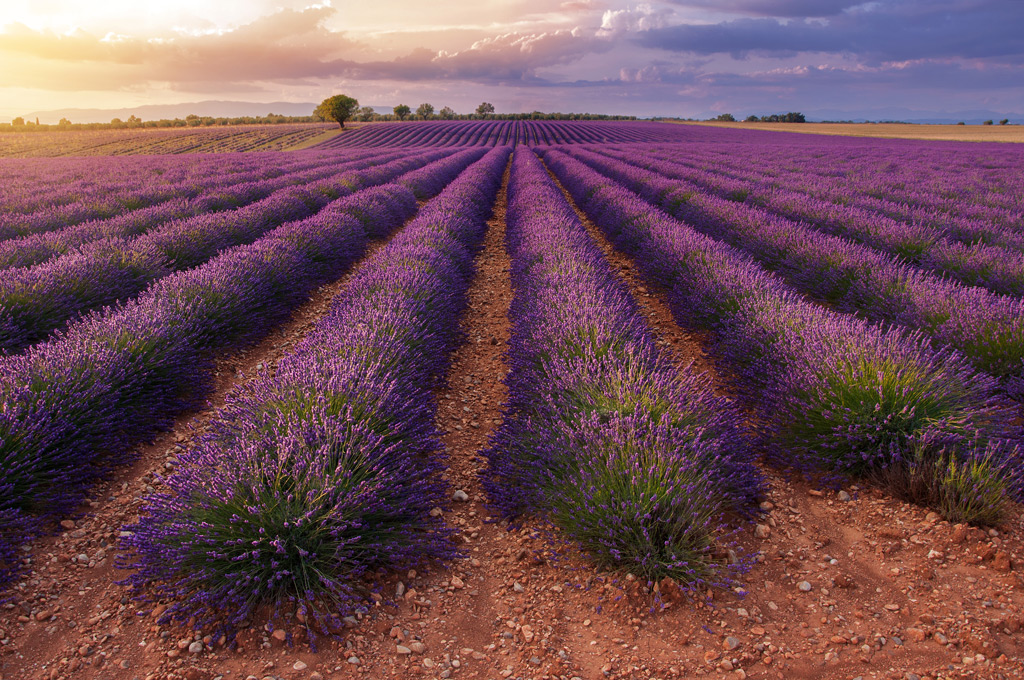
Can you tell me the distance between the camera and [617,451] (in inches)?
91.7

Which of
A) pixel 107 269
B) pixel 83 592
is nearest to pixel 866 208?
pixel 83 592

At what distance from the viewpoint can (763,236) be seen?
22.7ft

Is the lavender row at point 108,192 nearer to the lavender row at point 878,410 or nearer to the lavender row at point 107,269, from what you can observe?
the lavender row at point 107,269

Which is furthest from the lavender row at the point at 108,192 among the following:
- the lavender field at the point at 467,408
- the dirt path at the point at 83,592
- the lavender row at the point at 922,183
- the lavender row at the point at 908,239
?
the lavender row at the point at 922,183

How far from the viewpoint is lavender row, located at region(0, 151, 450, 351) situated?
Answer: 4059mm

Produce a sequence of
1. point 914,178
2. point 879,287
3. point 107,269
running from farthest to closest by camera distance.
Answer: point 914,178, point 107,269, point 879,287

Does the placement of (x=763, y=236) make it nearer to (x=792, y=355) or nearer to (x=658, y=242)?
(x=658, y=242)

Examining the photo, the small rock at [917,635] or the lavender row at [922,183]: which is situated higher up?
the lavender row at [922,183]

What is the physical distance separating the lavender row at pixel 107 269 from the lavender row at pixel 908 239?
27.5 ft

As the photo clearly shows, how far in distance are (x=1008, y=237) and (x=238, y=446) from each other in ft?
28.6

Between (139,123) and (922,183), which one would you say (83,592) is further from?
(139,123)

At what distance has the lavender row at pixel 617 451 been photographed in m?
2.09

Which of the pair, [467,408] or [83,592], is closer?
[83,592]

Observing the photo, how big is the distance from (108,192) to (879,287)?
12.9m
